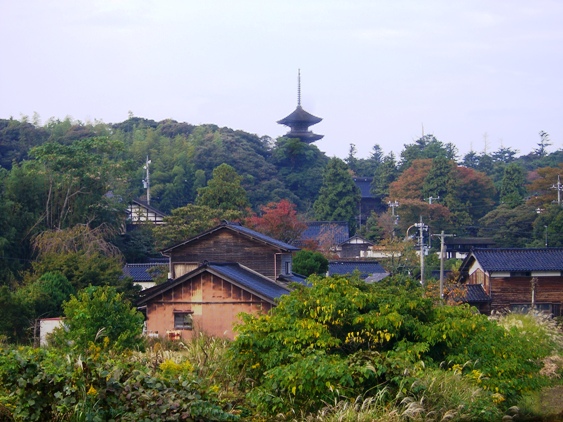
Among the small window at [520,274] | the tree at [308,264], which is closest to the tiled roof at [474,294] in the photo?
the small window at [520,274]

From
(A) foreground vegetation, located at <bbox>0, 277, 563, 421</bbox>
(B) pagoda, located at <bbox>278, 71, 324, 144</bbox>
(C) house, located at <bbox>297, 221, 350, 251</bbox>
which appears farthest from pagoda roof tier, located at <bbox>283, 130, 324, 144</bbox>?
(A) foreground vegetation, located at <bbox>0, 277, 563, 421</bbox>

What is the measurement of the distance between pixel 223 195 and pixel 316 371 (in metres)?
37.2

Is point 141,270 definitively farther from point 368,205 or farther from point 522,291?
point 368,205

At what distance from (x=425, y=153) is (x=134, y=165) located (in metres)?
39.4

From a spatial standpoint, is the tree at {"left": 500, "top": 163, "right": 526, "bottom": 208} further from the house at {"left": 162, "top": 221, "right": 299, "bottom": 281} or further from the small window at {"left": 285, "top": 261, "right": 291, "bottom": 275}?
the house at {"left": 162, "top": 221, "right": 299, "bottom": 281}

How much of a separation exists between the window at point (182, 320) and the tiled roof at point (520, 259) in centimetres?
1596

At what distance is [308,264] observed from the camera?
37969mm

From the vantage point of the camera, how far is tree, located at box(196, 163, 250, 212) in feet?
153

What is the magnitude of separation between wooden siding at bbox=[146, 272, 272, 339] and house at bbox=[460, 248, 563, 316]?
1485 centimetres

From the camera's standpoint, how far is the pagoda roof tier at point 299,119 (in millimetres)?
83938

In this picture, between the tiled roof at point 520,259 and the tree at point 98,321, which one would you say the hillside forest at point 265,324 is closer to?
the tree at point 98,321

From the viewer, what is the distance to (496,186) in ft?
243

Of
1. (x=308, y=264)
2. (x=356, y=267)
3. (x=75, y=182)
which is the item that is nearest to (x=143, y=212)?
(x=75, y=182)

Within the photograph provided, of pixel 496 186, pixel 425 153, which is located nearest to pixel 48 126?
pixel 425 153
